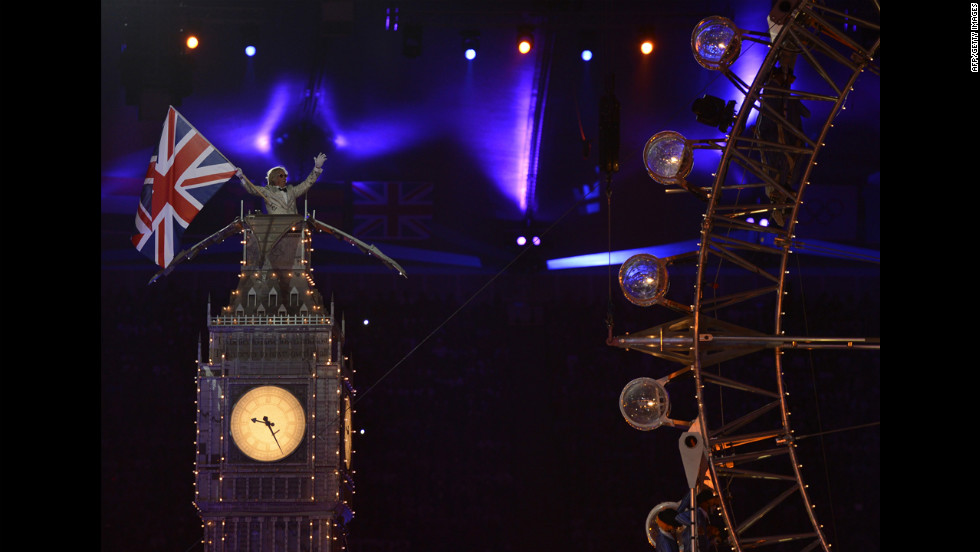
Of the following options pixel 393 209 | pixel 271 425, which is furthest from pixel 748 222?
pixel 393 209

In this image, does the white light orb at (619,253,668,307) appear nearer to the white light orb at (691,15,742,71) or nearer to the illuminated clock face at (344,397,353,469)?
the white light orb at (691,15,742,71)

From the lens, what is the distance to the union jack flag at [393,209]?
53.0 ft

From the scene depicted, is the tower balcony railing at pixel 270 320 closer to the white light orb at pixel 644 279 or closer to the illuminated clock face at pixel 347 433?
the illuminated clock face at pixel 347 433

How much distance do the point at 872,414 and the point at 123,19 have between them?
37.0 ft

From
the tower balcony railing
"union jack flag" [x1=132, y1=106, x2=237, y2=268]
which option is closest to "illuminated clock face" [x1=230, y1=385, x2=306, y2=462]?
the tower balcony railing

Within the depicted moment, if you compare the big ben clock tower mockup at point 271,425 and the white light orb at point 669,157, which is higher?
the white light orb at point 669,157

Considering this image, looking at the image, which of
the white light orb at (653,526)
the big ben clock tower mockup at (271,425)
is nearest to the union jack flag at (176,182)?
the big ben clock tower mockup at (271,425)

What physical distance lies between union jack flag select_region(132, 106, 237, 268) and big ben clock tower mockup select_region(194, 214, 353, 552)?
112 centimetres

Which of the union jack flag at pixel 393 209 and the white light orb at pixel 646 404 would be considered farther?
the union jack flag at pixel 393 209

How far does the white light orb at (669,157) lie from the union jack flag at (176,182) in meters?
5.28

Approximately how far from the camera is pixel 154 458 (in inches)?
619

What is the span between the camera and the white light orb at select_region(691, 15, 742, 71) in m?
10.7

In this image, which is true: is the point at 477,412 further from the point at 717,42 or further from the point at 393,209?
the point at 717,42

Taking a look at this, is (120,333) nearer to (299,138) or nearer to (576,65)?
(299,138)
